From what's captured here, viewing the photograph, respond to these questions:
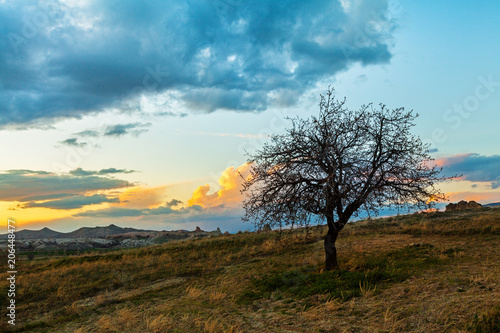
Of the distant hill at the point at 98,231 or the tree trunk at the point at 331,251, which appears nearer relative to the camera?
the tree trunk at the point at 331,251

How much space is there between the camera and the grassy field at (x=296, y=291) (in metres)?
8.83

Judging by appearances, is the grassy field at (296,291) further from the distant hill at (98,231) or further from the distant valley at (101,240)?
the distant hill at (98,231)

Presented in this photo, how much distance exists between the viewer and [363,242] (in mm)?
22641

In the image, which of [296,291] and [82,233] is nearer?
[296,291]

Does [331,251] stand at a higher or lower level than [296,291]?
higher

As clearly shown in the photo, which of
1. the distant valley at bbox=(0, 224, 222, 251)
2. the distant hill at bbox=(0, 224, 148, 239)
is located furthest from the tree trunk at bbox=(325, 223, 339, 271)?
the distant hill at bbox=(0, 224, 148, 239)

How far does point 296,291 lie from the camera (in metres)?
13.0

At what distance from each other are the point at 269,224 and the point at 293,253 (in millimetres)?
9234

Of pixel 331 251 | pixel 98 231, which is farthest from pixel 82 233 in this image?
pixel 331 251

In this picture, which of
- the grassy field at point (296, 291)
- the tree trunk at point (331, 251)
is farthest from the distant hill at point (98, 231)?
the tree trunk at point (331, 251)

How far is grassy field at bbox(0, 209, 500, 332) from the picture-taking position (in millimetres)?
8828

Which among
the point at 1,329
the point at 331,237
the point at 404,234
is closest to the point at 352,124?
the point at 331,237

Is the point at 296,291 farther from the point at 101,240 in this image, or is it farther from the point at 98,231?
the point at 98,231

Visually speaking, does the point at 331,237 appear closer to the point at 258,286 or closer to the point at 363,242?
the point at 258,286
